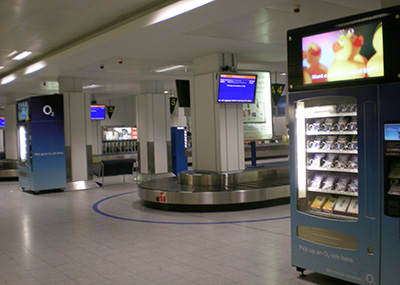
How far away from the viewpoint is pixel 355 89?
4734 mm

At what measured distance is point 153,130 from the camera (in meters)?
16.7

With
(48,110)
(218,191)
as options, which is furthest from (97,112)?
(218,191)

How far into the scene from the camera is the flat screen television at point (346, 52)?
14.5ft

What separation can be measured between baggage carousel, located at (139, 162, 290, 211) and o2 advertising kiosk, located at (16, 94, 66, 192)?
13.3 ft

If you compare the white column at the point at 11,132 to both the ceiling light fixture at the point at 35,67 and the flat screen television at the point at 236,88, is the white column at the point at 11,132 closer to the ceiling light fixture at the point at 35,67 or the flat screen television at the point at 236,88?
the ceiling light fixture at the point at 35,67

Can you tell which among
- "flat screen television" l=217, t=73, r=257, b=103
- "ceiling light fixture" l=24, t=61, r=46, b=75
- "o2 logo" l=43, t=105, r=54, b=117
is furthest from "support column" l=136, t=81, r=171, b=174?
"flat screen television" l=217, t=73, r=257, b=103

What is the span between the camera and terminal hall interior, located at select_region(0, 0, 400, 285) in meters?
4.72

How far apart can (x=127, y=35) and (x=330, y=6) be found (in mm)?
4036

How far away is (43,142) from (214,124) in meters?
5.99

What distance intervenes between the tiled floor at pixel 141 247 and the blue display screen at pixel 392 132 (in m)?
1.97

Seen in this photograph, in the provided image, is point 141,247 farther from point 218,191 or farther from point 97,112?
point 97,112

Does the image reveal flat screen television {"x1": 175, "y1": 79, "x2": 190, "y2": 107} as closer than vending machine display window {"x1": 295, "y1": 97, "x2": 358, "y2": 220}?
No

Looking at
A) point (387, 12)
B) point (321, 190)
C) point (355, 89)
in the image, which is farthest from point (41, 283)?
point (387, 12)

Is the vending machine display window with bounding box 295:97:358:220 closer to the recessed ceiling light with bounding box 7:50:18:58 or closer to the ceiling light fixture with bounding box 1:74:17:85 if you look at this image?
the recessed ceiling light with bounding box 7:50:18:58
